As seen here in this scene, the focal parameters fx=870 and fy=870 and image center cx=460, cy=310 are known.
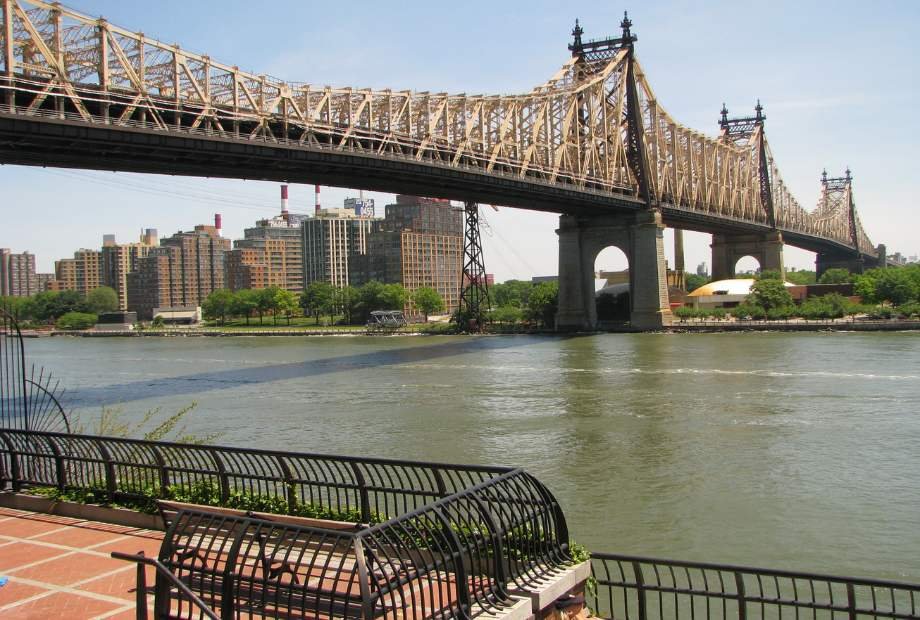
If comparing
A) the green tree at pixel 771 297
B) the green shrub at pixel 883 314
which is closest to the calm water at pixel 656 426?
the green shrub at pixel 883 314

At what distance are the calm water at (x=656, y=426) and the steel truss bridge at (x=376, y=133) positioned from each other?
35.6 feet

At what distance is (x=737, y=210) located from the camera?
10912 cm

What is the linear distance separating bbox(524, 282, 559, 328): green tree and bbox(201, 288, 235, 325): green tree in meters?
77.1

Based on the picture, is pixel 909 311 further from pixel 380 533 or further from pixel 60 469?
pixel 380 533

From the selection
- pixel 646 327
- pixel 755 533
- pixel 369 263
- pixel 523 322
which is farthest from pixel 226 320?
pixel 755 533

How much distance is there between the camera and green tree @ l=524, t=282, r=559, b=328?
84.7 meters

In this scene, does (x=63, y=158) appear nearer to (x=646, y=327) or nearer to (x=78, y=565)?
(x=78, y=565)

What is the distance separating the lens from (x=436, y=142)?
56344mm

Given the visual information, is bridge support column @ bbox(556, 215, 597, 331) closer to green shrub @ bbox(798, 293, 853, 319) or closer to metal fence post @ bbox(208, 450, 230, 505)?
green shrub @ bbox(798, 293, 853, 319)

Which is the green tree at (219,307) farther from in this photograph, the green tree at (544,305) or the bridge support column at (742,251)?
the bridge support column at (742,251)

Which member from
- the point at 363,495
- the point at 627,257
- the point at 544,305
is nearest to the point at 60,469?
the point at 363,495

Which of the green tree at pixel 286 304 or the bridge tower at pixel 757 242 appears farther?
the green tree at pixel 286 304

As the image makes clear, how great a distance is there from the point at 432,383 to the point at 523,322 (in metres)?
50.1

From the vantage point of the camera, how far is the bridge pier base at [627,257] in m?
75.4
